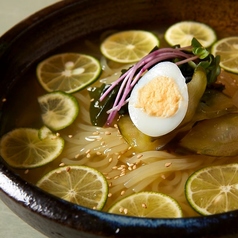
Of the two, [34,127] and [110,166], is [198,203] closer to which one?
[110,166]

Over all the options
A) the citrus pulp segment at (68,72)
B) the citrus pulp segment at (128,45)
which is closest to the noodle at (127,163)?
the citrus pulp segment at (68,72)

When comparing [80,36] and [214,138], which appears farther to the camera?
[80,36]

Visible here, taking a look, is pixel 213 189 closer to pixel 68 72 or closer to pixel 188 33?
pixel 68 72

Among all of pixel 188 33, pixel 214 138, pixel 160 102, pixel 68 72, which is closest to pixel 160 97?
pixel 160 102

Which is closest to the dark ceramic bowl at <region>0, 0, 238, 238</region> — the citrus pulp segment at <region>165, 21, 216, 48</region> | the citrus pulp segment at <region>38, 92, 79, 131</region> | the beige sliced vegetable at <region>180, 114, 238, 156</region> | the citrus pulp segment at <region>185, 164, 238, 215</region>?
the citrus pulp segment at <region>165, 21, 216, 48</region>

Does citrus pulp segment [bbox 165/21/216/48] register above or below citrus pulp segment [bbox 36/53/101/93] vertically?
below

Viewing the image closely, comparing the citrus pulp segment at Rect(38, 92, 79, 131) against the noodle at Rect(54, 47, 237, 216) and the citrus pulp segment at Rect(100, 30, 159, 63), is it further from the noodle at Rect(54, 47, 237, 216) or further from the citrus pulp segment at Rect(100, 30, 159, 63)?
the citrus pulp segment at Rect(100, 30, 159, 63)
